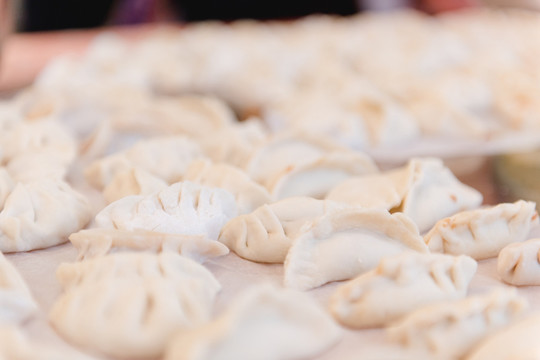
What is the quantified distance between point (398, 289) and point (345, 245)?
0.55 ft

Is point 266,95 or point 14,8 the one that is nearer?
point 14,8

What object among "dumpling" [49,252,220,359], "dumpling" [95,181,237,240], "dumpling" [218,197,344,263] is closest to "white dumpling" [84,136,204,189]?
"dumpling" [95,181,237,240]

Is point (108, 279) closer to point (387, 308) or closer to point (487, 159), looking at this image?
point (387, 308)

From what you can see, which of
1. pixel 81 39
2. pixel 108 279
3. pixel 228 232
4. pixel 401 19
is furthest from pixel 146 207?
pixel 401 19

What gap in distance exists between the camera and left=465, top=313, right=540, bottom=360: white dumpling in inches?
30.8

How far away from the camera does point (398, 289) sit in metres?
0.92

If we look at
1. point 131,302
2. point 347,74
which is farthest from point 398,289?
point 347,74

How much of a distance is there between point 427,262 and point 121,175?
78cm

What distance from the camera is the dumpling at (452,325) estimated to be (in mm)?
821

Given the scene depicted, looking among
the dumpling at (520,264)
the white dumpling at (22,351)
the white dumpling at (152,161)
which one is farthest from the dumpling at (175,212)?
the dumpling at (520,264)

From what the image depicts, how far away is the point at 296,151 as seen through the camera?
1648 mm

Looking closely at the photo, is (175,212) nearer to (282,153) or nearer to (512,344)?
(282,153)

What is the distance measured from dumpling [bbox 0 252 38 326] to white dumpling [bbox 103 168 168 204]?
0.40m

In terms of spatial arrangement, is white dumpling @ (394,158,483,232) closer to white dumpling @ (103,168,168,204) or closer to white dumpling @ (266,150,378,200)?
white dumpling @ (266,150,378,200)
